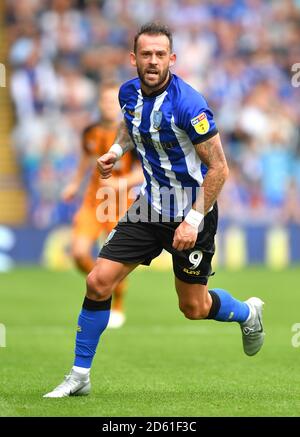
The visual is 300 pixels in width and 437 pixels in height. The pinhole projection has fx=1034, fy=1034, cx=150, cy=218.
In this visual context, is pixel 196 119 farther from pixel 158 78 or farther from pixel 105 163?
pixel 105 163

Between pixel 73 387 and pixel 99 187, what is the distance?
192 inches

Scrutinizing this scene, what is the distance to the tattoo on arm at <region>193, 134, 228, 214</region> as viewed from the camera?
6293 millimetres

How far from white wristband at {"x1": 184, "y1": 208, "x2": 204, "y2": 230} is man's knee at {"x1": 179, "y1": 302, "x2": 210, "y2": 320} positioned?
78 cm

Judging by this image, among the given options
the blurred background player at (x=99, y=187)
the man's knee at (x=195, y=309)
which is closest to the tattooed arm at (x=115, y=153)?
the man's knee at (x=195, y=309)

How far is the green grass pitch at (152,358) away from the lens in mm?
6094

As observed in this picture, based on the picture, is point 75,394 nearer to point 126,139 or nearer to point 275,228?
point 126,139

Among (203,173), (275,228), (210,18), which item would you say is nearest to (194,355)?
(203,173)

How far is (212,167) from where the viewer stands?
632cm

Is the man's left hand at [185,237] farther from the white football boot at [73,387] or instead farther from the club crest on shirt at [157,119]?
the white football boot at [73,387]

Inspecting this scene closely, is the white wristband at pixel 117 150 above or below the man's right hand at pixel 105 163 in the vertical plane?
above

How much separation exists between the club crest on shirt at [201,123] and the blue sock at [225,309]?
138cm

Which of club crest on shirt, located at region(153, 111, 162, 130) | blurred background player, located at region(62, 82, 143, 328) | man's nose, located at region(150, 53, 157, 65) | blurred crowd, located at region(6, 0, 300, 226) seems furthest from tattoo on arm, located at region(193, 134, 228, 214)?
blurred crowd, located at region(6, 0, 300, 226)

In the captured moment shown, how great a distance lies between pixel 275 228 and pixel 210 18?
5159mm

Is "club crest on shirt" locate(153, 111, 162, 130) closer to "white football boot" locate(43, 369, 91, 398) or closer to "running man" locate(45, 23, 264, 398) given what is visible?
"running man" locate(45, 23, 264, 398)
